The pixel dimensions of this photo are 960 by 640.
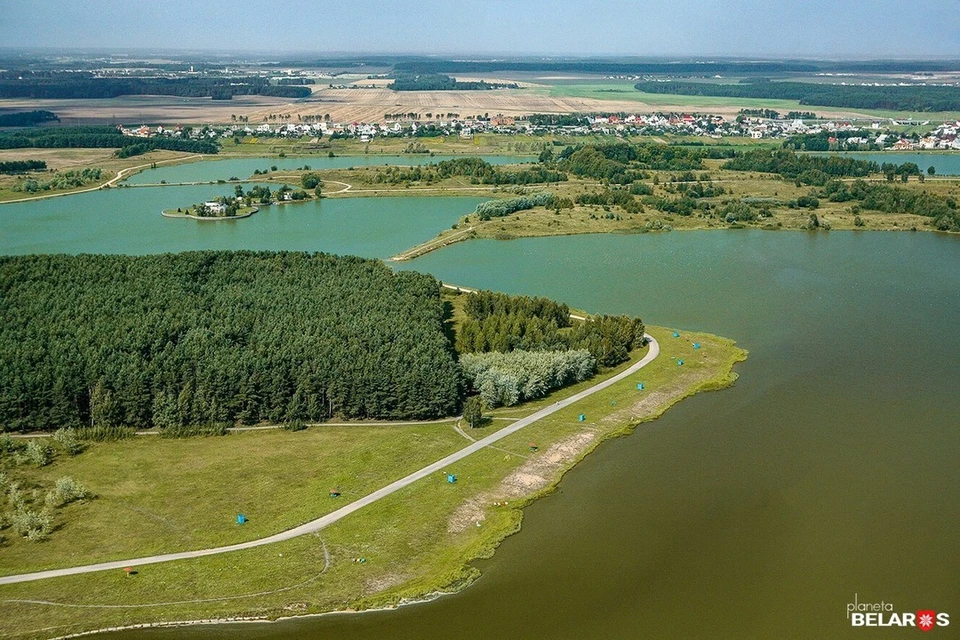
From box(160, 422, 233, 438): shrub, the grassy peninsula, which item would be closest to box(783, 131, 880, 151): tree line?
the grassy peninsula

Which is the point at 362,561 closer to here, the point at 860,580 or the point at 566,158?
the point at 860,580

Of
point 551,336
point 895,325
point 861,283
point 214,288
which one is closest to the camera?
point 551,336

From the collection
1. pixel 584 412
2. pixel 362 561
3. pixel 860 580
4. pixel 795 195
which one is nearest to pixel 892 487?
pixel 860 580

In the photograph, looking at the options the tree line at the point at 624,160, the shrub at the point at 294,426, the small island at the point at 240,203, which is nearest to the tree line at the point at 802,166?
the tree line at the point at 624,160

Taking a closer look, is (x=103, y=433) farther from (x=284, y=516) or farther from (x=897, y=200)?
(x=897, y=200)

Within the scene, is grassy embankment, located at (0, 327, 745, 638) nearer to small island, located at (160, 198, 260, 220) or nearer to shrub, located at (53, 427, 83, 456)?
shrub, located at (53, 427, 83, 456)

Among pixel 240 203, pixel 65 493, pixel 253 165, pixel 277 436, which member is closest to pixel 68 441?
pixel 65 493
